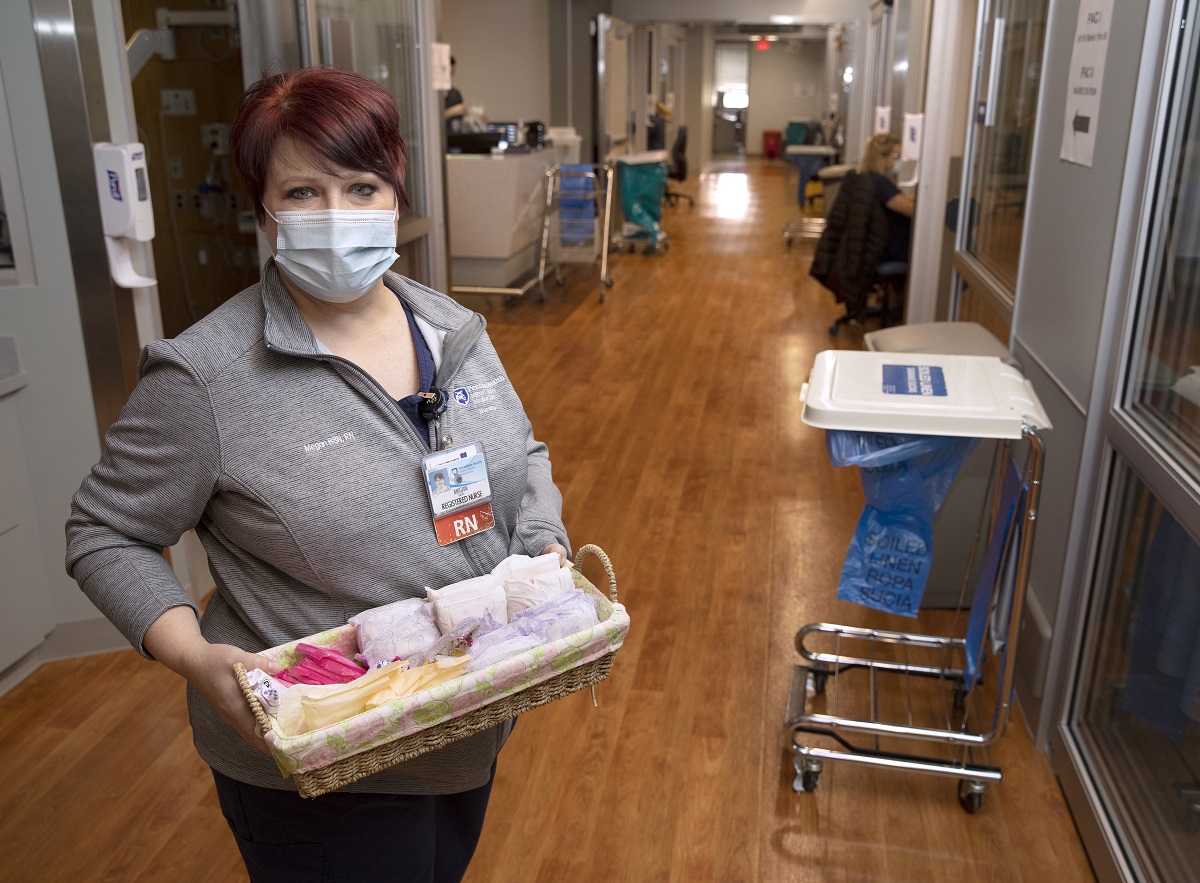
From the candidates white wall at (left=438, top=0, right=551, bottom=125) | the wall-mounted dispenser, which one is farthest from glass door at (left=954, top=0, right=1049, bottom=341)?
white wall at (left=438, top=0, right=551, bottom=125)

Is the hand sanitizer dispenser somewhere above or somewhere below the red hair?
below

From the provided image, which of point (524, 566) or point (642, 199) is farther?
point (642, 199)

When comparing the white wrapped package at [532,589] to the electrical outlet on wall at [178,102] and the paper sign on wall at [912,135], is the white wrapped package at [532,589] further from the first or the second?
the electrical outlet on wall at [178,102]

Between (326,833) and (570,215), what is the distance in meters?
7.57

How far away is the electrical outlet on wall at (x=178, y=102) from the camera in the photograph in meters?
4.97

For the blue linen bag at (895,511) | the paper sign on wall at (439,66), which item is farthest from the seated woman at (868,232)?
the blue linen bag at (895,511)

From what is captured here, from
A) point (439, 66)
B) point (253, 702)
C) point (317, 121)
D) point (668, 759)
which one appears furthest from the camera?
point (439, 66)

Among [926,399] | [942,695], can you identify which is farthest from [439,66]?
[942,695]

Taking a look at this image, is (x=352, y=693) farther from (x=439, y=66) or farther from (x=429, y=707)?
(x=439, y=66)

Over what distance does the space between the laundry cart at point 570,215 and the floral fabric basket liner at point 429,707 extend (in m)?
6.51

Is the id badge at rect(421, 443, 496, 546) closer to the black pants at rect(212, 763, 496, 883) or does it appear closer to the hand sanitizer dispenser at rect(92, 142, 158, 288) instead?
the black pants at rect(212, 763, 496, 883)

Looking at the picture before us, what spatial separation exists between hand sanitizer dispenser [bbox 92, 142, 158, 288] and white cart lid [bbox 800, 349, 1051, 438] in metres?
1.80

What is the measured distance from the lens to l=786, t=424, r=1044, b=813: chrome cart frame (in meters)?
2.10

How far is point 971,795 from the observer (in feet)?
7.41
